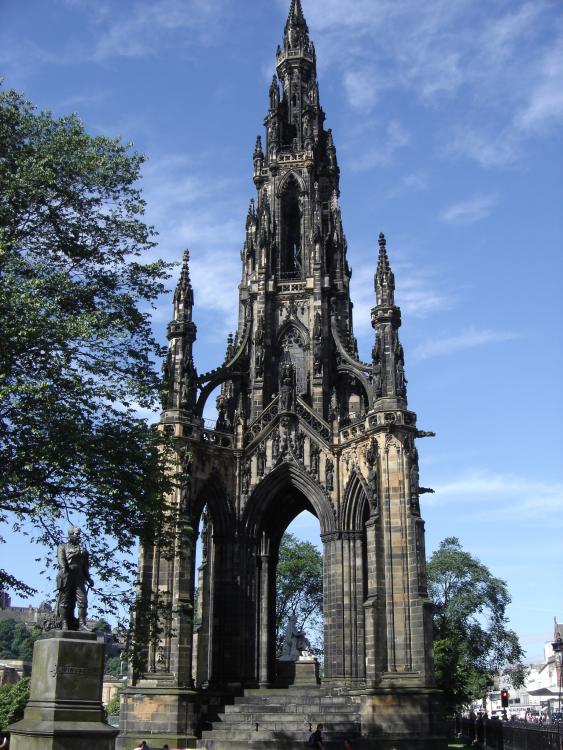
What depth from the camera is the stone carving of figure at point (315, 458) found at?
107 feet

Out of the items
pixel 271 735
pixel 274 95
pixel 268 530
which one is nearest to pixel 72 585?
pixel 271 735

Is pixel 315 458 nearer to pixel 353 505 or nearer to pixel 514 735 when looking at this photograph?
pixel 353 505

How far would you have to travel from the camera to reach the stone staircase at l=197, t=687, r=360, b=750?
25641 mm

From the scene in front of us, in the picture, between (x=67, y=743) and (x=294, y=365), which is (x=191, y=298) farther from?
(x=67, y=743)

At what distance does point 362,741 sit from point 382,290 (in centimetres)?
1598

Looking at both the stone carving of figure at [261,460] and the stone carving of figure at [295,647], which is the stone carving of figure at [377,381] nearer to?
the stone carving of figure at [261,460]

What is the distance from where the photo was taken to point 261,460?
109ft

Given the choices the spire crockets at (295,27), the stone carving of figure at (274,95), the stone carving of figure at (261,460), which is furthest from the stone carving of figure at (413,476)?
the spire crockets at (295,27)

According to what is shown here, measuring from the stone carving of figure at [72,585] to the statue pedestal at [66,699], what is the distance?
1.63ft

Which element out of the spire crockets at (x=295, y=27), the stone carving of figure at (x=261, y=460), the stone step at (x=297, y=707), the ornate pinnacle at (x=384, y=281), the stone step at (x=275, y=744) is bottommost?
the stone step at (x=275, y=744)

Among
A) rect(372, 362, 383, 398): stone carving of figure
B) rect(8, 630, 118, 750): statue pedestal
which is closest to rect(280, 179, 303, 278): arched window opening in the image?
rect(372, 362, 383, 398): stone carving of figure

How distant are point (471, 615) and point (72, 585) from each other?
47.0m

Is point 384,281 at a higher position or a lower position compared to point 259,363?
higher

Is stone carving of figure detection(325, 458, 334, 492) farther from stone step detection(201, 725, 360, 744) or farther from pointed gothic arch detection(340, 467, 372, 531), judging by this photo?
stone step detection(201, 725, 360, 744)
